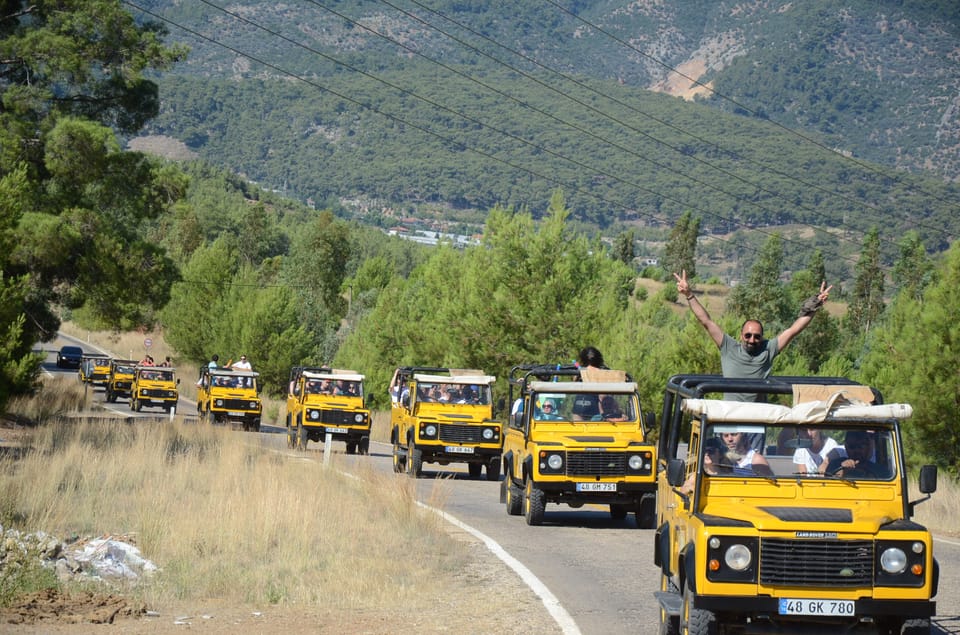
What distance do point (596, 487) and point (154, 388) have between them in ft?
131

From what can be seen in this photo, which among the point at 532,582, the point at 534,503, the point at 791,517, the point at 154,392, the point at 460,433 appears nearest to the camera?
the point at 791,517

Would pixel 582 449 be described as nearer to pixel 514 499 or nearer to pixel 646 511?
pixel 646 511

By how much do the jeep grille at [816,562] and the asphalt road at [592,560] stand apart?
2.12m

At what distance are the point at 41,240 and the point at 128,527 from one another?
23.0m

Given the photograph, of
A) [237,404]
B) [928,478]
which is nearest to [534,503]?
[928,478]

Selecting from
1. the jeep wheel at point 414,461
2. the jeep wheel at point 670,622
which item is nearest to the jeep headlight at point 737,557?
the jeep wheel at point 670,622

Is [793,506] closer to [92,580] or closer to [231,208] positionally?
[92,580]

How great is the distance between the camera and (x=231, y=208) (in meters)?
182

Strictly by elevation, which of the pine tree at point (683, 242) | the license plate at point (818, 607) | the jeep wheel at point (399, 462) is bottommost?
the license plate at point (818, 607)

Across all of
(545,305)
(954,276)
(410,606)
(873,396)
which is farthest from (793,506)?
(545,305)

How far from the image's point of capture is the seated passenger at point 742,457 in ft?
28.5

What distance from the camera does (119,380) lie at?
6116 cm

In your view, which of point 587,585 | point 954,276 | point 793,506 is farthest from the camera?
point 954,276

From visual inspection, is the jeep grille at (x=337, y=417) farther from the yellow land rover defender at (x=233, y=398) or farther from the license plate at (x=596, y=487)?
the license plate at (x=596, y=487)
